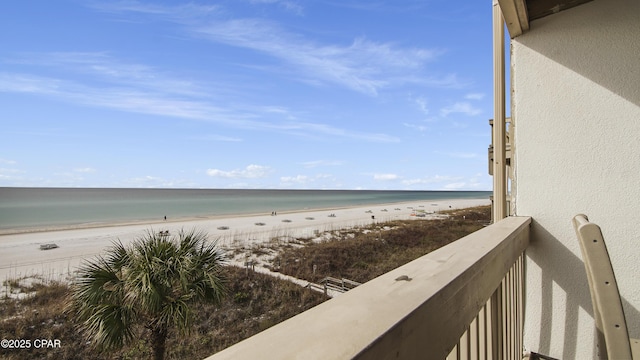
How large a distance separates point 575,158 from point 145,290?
4473 mm

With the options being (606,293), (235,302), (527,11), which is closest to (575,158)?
(527,11)

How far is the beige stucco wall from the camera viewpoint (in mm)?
1517

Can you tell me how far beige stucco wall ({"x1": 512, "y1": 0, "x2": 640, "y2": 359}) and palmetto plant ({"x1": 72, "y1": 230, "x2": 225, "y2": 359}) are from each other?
4.02 meters

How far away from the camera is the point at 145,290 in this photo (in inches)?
151

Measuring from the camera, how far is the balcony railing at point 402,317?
259 mm

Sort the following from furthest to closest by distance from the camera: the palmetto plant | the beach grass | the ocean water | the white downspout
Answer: the ocean water < the beach grass < the palmetto plant < the white downspout

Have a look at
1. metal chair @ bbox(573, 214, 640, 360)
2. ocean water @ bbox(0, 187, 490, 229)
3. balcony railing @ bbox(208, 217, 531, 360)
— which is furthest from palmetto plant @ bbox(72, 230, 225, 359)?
ocean water @ bbox(0, 187, 490, 229)

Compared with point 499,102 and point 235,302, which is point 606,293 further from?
point 235,302

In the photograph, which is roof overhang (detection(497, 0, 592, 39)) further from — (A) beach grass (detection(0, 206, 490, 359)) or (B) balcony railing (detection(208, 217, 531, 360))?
(A) beach grass (detection(0, 206, 490, 359))

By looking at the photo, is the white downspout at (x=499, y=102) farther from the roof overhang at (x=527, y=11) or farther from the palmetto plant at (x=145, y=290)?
the palmetto plant at (x=145, y=290)

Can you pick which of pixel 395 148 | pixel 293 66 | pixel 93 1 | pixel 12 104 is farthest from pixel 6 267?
pixel 395 148

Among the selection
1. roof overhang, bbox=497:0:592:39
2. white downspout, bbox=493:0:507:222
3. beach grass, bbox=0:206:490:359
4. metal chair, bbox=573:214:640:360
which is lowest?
beach grass, bbox=0:206:490:359

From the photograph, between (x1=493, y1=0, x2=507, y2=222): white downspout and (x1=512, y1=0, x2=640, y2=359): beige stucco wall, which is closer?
(x1=512, y1=0, x2=640, y2=359): beige stucco wall

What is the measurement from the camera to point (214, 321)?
6.33 m
